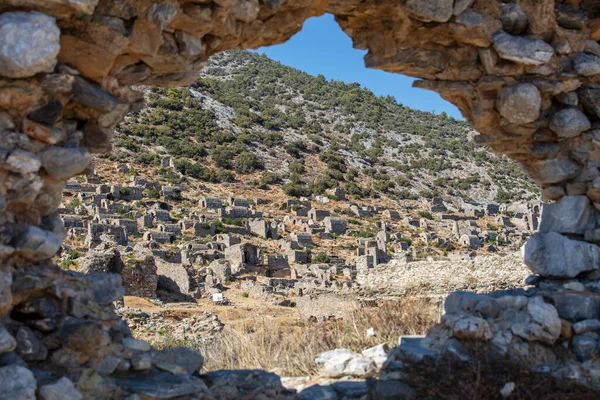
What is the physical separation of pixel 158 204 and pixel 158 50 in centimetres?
3310

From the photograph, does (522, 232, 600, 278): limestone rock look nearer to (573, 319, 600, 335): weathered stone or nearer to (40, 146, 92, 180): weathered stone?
(573, 319, 600, 335): weathered stone

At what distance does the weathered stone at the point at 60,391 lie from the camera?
3170mm

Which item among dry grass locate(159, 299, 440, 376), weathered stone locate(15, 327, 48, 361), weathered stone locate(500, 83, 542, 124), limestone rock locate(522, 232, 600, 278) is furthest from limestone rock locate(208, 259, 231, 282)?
weathered stone locate(15, 327, 48, 361)

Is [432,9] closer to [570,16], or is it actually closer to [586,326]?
[570,16]

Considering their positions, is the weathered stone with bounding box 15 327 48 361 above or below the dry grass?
above

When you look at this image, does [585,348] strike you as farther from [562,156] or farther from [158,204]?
[158,204]

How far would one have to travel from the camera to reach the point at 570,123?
17.8 feet

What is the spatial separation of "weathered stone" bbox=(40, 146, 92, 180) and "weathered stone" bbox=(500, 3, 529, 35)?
3640 mm

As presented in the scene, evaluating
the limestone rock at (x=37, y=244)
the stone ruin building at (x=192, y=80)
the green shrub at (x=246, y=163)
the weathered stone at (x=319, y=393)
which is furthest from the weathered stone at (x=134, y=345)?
the green shrub at (x=246, y=163)

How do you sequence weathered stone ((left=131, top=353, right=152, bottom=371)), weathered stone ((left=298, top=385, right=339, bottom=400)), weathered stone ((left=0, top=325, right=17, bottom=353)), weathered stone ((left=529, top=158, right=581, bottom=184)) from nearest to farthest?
weathered stone ((left=0, top=325, right=17, bottom=353))
weathered stone ((left=131, top=353, right=152, bottom=371))
weathered stone ((left=298, top=385, right=339, bottom=400))
weathered stone ((left=529, top=158, right=581, bottom=184))

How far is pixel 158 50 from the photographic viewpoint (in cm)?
412

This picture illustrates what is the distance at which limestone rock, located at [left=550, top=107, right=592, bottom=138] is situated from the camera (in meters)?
5.44

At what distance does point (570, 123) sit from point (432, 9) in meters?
1.57

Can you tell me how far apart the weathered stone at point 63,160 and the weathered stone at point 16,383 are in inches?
44.9
